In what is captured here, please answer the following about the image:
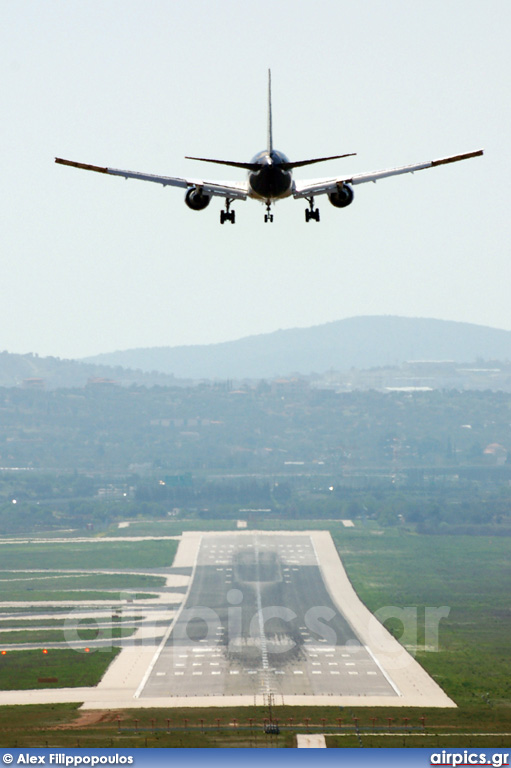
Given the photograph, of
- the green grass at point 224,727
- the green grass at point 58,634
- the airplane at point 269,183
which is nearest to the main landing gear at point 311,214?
the airplane at point 269,183

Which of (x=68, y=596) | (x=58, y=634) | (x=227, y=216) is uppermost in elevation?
(x=227, y=216)

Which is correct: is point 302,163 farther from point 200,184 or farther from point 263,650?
point 263,650

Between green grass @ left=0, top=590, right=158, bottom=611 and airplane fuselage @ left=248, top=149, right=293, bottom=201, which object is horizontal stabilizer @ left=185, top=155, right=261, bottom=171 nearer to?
airplane fuselage @ left=248, top=149, right=293, bottom=201

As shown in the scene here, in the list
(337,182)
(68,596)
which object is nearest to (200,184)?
(337,182)

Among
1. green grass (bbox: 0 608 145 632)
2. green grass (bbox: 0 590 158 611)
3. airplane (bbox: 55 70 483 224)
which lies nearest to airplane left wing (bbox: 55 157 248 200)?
airplane (bbox: 55 70 483 224)

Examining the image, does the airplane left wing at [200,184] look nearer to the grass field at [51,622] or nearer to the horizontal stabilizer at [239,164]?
the horizontal stabilizer at [239,164]

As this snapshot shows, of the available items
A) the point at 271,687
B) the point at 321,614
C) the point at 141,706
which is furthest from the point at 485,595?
the point at 141,706
